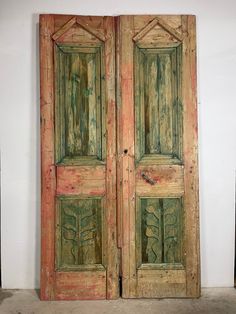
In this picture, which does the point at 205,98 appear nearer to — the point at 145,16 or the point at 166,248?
the point at 145,16

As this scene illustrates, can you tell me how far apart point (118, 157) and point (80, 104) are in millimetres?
533

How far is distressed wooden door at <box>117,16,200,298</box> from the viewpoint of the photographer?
2.85 metres

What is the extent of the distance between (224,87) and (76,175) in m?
1.46

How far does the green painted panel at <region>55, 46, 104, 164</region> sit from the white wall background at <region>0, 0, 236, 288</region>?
283 millimetres

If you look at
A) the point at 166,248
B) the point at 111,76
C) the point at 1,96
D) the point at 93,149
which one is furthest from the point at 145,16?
the point at 166,248

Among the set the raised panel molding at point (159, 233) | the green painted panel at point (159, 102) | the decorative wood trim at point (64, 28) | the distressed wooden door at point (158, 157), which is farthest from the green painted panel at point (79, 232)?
the decorative wood trim at point (64, 28)

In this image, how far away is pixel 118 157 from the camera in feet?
9.42

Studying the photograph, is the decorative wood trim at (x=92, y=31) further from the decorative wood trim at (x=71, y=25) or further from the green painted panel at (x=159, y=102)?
the green painted panel at (x=159, y=102)

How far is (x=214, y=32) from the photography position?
300cm

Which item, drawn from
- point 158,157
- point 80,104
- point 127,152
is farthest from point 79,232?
point 80,104

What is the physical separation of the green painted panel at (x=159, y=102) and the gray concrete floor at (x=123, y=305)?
1.17 meters

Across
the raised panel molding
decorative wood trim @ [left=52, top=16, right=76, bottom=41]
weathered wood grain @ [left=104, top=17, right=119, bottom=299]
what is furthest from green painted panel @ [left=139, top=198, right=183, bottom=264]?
decorative wood trim @ [left=52, top=16, right=76, bottom=41]

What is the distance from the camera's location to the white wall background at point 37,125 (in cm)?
298

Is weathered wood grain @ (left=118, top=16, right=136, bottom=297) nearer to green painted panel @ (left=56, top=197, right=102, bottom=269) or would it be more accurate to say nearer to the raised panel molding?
the raised panel molding
